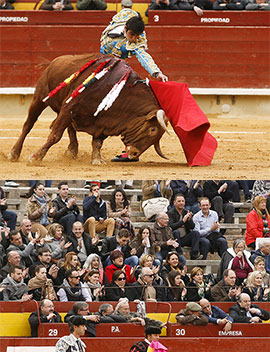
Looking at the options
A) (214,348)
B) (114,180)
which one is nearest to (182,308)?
(214,348)

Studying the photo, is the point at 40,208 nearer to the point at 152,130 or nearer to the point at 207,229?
the point at 152,130

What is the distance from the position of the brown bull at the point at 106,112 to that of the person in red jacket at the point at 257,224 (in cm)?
135

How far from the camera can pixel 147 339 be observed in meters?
7.97

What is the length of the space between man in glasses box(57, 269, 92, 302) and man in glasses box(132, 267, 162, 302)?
495mm

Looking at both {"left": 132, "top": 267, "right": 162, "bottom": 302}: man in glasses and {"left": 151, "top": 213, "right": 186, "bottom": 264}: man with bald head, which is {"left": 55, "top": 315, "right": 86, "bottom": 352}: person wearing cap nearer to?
{"left": 132, "top": 267, "right": 162, "bottom": 302}: man in glasses

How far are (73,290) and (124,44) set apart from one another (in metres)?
3.27

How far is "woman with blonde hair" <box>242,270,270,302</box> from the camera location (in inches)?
378

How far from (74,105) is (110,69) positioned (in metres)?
0.59

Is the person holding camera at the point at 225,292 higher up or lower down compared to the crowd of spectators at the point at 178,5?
lower down

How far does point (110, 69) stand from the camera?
36.0 feet

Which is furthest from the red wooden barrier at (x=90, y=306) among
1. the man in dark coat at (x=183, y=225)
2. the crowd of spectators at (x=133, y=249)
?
the man in dark coat at (x=183, y=225)

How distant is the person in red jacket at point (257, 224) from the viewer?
35.5 ft

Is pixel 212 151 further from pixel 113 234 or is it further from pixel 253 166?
pixel 113 234

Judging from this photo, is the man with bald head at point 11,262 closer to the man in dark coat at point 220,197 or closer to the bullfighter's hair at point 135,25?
the man in dark coat at point 220,197
